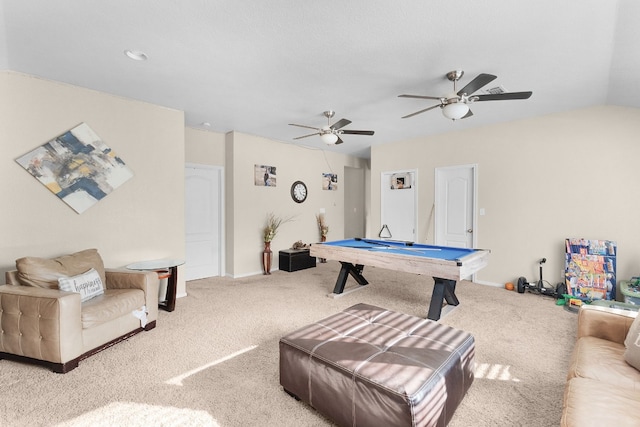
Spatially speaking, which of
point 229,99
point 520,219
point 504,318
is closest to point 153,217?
point 229,99

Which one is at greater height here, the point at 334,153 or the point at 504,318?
→ the point at 334,153

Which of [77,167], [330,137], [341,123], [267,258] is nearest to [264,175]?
[267,258]

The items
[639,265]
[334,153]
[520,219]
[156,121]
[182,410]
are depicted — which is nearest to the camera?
[182,410]

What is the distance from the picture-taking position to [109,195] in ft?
11.4

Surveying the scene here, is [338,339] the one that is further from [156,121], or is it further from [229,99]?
[156,121]

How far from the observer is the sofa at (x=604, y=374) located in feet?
3.87

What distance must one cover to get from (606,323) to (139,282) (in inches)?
151

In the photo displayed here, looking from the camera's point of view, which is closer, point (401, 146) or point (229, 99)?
point (229, 99)

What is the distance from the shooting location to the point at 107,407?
1830 millimetres

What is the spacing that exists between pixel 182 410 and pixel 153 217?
106 inches

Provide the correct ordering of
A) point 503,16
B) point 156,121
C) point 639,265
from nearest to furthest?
1. point 503,16
2. point 639,265
3. point 156,121

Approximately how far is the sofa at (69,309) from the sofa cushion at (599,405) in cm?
306

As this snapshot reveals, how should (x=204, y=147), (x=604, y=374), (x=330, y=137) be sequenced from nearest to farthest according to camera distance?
1. (x=604, y=374)
2. (x=330, y=137)
3. (x=204, y=147)

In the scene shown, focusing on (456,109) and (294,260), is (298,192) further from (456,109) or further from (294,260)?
(456,109)
